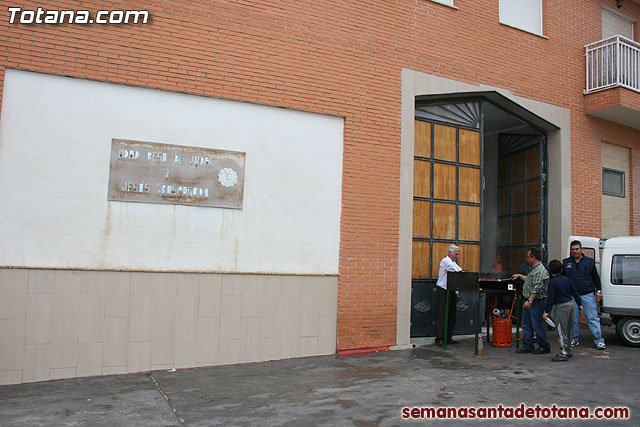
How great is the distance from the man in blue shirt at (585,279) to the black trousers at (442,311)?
2050mm

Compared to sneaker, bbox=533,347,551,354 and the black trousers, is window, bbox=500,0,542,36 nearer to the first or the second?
the black trousers

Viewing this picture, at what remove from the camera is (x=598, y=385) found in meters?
6.37

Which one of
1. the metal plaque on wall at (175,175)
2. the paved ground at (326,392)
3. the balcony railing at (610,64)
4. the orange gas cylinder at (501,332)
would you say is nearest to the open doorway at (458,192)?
the orange gas cylinder at (501,332)

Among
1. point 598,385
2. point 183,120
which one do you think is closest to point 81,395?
point 183,120

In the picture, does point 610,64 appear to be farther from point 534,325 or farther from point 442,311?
point 442,311

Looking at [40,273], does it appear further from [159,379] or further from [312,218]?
[312,218]

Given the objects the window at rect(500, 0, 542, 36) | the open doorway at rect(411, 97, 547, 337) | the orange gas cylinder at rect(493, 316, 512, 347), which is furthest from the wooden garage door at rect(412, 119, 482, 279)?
the window at rect(500, 0, 542, 36)

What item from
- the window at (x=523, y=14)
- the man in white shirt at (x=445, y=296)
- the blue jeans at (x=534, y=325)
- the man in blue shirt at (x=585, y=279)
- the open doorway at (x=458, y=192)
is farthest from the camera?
the window at (x=523, y=14)

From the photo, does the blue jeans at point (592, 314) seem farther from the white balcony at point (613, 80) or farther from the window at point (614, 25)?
the window at point (614, 25)

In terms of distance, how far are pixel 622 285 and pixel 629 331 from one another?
812mm

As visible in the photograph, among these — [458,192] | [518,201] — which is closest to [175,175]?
[458,192]

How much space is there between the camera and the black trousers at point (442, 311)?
923cm

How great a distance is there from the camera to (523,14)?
11.1 m

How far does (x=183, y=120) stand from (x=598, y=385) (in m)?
6.58
